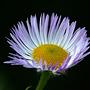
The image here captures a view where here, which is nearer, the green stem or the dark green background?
the green stem

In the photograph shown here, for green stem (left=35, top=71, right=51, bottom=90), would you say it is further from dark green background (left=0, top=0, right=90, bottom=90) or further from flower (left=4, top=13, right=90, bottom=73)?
dark green background (left=0, top=0, right=90, bottom=90)

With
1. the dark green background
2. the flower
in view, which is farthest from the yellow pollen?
the dark green background

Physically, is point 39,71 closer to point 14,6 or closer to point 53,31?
point 53,31

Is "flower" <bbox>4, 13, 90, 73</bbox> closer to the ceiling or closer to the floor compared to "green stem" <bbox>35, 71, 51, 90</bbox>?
closer to the ceiling

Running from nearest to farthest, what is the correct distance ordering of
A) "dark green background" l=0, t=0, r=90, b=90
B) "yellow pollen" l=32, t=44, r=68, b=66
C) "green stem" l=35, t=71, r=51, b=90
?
"green stem" l=35, t=71, r=51, b=90
"yellow pollen" l=32, t=44, r=68, b=66
"dark green background" l=0, t=0, r=90, b=90

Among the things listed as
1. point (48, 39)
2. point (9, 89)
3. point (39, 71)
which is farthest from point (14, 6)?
point (39, 71)

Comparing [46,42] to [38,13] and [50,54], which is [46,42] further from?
[38,13]

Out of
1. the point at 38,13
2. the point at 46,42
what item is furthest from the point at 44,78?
the point at 38,13
